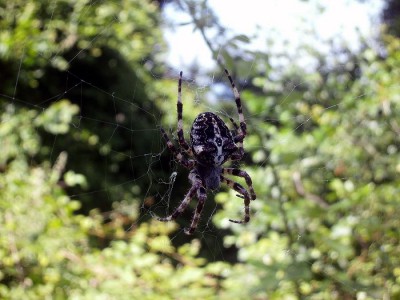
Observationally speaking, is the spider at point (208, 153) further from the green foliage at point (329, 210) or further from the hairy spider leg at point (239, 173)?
the green foliage at point (329, 210)

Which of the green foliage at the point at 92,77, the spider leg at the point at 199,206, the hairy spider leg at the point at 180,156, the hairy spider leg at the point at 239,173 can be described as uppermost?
the green foliage at the point at 92,77

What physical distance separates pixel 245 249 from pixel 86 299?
0.96 m

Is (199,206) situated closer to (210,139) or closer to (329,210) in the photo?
(210,139)

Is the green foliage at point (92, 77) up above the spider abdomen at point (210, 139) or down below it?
above

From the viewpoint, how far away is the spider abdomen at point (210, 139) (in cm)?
187

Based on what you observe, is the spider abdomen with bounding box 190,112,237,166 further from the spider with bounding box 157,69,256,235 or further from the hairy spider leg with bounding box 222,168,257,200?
the hairy spider leg with bounding box 222,168,257,200

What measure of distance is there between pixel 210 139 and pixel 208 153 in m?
0.07

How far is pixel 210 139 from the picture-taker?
186 centimetres

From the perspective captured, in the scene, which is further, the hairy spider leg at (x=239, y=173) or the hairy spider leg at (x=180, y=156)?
the hairy spider leg at (x=239, y=173)

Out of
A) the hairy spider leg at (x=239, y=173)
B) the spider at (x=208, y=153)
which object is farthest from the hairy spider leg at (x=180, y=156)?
the hairy spider leg at (x=239, y=173)

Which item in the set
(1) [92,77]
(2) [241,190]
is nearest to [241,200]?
(2) [241,190]

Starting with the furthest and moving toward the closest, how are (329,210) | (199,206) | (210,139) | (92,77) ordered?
(92,77), (329,210), (199,206), (210,139)

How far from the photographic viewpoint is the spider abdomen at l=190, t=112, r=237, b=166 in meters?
1.87

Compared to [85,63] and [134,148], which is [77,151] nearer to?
[134,148]
